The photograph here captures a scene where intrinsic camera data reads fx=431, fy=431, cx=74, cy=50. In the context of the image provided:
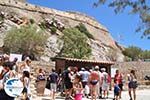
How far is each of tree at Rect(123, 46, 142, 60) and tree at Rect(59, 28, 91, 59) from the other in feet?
84.4

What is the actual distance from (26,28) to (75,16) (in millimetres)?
28024

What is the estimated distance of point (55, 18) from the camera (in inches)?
3388

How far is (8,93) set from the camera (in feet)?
32.7

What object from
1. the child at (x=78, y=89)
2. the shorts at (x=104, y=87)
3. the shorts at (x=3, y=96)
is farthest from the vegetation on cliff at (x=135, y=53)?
the shorts at (x=3, y=96)

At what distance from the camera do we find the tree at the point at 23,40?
6425 centimetres

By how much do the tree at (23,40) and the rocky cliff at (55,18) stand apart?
296 centimetres

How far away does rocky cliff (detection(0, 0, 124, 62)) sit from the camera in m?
73.2

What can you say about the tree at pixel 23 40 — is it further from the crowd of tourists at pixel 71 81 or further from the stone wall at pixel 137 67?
the crowd of tourists at pixel 71 81

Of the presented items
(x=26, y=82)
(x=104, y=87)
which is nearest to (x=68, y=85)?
(x=104, y=87)

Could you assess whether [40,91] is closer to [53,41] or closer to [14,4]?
[53,41]

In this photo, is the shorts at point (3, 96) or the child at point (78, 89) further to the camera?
the child at point (78, 89)

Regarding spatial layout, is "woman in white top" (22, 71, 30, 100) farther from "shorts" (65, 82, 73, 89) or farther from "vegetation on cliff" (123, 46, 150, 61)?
"vegetation on cliff" (123, 46, 150, 61)

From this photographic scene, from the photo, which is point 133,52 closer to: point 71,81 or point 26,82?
point 71,81

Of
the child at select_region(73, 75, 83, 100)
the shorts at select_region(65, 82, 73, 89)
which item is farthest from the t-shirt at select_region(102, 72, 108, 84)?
the child at select_region(73, 75, 83, 100)
